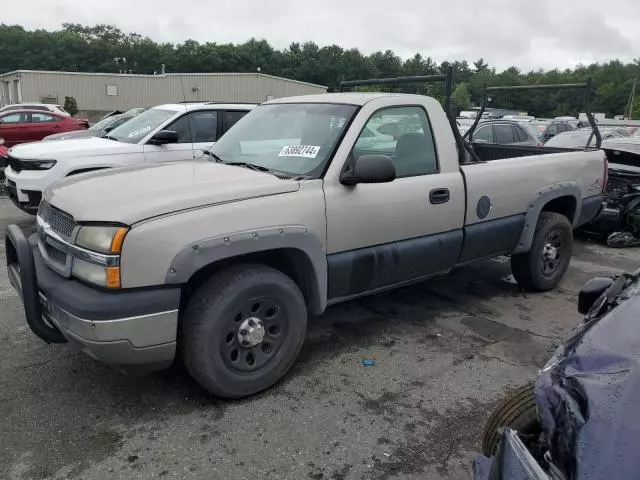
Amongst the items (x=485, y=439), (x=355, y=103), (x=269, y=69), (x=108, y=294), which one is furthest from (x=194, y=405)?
(x=269, y=69)

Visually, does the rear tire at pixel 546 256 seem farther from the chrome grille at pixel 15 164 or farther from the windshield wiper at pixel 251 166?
the chrome grille at pixel 15 164

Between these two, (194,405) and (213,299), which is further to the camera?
(194,405)

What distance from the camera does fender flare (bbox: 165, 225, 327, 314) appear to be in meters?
2.89

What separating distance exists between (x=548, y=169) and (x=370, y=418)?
10.3 feet

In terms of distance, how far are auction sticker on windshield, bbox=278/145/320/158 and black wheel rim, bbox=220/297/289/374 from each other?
3.43 feet

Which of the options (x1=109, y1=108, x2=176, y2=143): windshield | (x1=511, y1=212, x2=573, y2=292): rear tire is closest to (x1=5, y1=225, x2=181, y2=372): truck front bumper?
(x1=511, y1=212, x2=573, y2=292): rear tire

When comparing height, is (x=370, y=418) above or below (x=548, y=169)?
below

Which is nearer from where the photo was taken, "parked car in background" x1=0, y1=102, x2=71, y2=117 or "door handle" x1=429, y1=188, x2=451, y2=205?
"door handle" x1=429, y1=188, x2=451, y2=205

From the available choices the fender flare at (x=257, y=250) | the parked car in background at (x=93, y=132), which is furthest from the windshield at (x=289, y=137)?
the parked car in background at (x=93, y=132)

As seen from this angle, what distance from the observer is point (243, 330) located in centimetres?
322

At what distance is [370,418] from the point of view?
3172 mm

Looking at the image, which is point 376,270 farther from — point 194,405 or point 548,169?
point 548,169

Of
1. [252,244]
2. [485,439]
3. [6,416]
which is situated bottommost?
[6,416]

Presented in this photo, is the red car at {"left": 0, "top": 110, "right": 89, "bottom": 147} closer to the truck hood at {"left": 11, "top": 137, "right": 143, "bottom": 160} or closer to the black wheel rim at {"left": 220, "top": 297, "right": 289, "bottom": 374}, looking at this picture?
the truck hood at {"left": 11, "top": 137, "right": 143, "bottom": 160}
